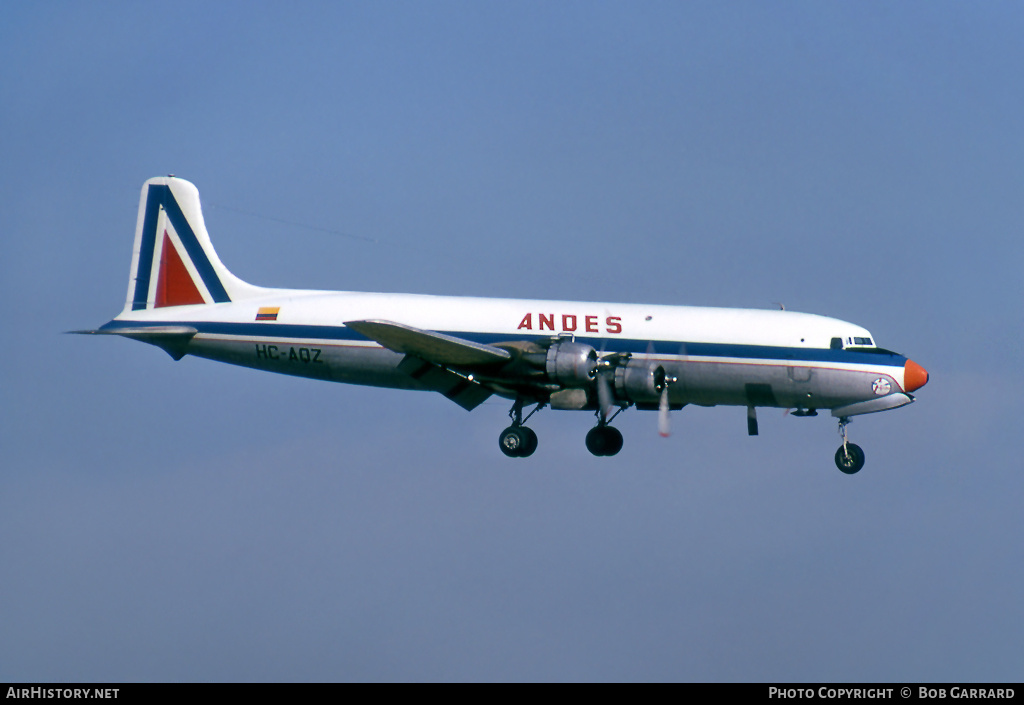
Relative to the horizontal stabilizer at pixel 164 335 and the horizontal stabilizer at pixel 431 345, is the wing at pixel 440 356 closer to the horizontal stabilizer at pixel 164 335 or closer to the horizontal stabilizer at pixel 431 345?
the horizontal stabilizer at pixel 431 345

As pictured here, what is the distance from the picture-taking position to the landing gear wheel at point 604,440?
43.5 meters

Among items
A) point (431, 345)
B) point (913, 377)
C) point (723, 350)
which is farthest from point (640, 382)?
point (913, 377)

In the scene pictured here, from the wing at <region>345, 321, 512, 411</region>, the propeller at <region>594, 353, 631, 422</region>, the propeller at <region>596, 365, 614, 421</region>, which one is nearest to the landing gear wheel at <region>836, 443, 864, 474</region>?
the propeller at <region>594, 353, 631, 422</region>

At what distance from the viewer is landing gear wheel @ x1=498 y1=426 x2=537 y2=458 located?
4181cm

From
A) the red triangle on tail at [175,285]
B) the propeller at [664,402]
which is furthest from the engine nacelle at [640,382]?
the red triangle on tail at [175,285]

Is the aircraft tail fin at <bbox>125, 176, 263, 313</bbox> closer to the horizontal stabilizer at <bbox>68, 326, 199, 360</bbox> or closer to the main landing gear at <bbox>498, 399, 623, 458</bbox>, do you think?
the horizontal stabilizer at <bbox>68, 326, 199, 360</bbox>

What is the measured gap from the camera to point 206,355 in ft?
152

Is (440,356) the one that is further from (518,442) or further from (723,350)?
(723,350)

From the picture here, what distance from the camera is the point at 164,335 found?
4606 centimetres

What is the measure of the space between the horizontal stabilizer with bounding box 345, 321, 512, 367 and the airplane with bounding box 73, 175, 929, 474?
1.9 inches

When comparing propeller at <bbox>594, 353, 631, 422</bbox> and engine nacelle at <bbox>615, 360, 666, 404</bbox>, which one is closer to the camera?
Answer: engine nacelle at <bbox>615, 360, 666, 404</bbox>

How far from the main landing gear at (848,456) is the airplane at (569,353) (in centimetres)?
3

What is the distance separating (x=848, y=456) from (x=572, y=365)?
856 cm
